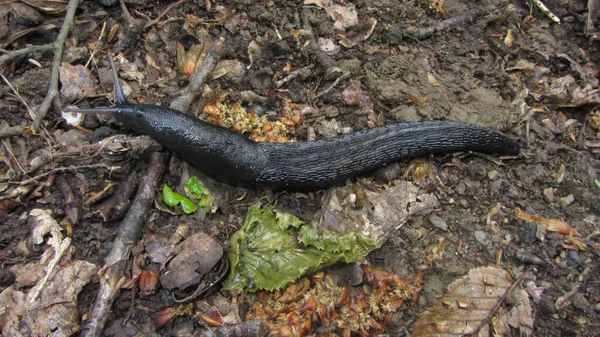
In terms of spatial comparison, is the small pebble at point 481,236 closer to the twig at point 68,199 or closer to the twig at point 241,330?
the twig at point 241,330

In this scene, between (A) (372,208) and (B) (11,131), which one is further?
(A) (372,208)

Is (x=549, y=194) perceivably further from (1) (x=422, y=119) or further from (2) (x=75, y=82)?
(2) (x=75, y=82)


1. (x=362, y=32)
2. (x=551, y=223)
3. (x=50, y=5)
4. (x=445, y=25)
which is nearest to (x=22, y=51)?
(x=50, y=5)

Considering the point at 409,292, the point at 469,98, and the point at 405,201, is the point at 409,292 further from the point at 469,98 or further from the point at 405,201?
the point at 469,98

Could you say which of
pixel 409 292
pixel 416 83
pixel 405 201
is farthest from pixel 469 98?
pixel 409 292

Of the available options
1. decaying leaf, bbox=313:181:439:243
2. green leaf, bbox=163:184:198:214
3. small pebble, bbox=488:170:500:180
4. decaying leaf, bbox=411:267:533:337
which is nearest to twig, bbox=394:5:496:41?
small pebble, bbox=488:170:500:180

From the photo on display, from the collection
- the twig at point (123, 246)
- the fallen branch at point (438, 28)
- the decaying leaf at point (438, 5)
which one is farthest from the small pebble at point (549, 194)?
the twig at point (123, 246)

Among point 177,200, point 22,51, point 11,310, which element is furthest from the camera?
point 22,51
